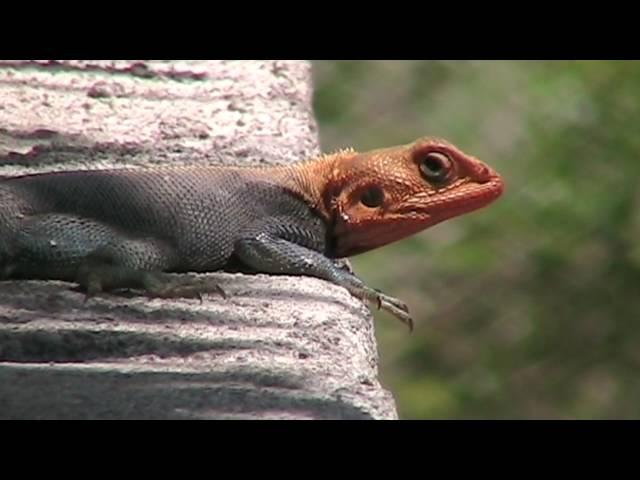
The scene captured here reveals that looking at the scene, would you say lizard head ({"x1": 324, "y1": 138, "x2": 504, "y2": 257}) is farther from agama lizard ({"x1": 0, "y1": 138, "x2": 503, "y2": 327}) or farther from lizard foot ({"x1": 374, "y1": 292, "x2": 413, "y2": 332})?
lizard foot ({"x1": 374, "y1": 292, "x2": 413, "y2": 332})

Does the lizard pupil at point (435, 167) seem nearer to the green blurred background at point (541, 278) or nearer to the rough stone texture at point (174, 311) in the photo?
the rough stone texture at point (174, 311)

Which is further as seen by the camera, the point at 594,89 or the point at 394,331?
the point at 394,331

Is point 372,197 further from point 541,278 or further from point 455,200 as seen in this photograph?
point 541,278

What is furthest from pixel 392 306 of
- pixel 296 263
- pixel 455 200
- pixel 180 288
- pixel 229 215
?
pixel 180 288

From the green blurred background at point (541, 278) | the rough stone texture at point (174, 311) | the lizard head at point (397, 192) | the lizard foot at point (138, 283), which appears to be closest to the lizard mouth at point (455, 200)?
the lizard head at point (397, 192)

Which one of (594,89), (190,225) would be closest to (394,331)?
(594,89)

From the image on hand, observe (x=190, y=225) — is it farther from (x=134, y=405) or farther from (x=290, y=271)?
(x=134, y=405)

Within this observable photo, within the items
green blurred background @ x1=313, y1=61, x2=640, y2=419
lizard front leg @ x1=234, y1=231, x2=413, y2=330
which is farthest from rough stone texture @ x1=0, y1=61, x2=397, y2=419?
→ green blurred background @ x1=313, y1=61, x2=640, y2=419
